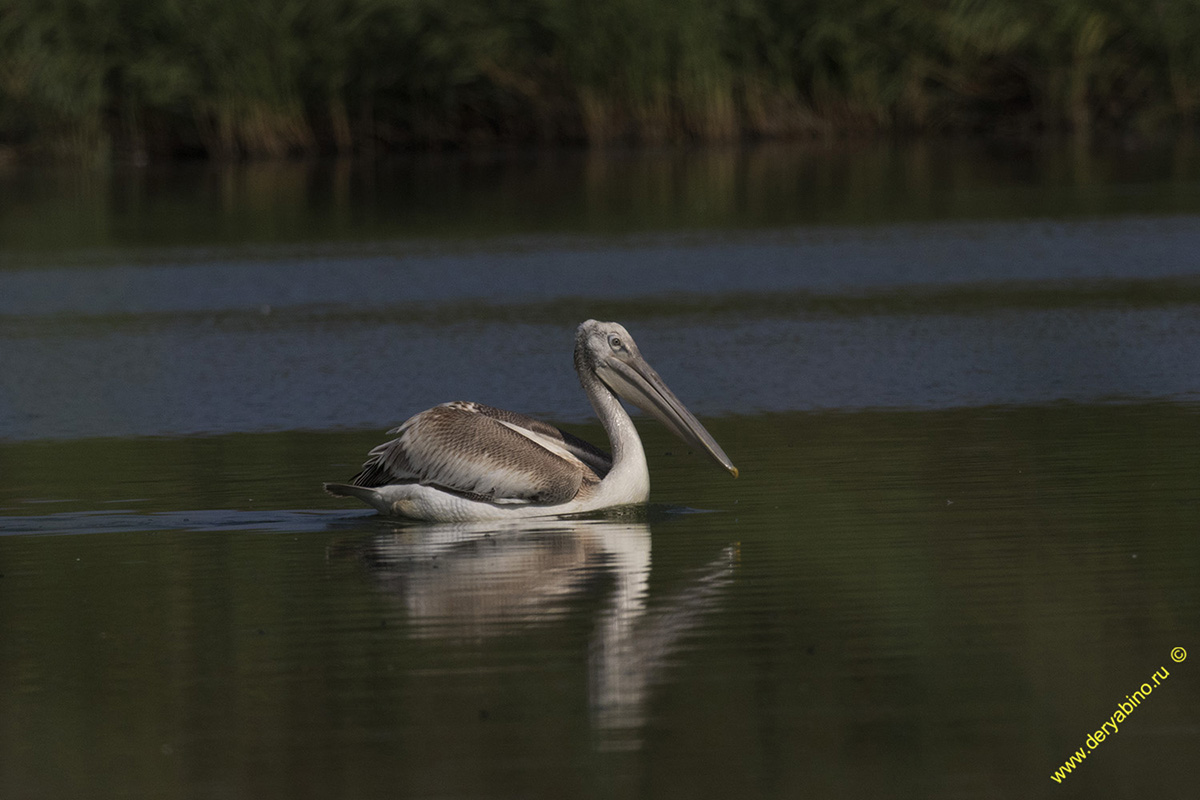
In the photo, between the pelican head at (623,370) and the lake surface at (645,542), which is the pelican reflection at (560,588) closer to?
the lake surface at (645,542)

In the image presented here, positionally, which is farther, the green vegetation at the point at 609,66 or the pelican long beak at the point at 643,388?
the green vegetation at the point at 609,66

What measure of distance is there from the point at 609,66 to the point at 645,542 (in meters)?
18.7

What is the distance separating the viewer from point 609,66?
2494 cm

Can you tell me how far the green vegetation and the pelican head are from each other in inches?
657

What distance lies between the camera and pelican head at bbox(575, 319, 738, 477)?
309 inches

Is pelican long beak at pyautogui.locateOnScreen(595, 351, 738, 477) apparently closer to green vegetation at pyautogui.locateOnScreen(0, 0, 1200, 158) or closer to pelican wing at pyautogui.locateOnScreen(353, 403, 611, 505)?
pelican wing at pyautogui.locateOnScreen(353, 403, 611, 505)

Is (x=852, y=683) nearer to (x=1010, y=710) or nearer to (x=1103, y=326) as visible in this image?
(x=1010, y=710)

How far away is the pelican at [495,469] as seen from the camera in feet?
23.9

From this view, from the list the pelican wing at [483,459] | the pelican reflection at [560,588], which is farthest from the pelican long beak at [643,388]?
the pelican reflection at [560,588]

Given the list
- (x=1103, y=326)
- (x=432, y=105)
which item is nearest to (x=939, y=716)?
(x=1103, y=326)

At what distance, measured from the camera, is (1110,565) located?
611 cm

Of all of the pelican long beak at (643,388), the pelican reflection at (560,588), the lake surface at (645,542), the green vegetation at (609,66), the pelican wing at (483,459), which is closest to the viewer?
the lake surface at (645,542)

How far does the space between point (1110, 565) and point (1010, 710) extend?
1.55 metres

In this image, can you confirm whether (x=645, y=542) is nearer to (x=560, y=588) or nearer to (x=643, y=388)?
(x=560, y=588)
